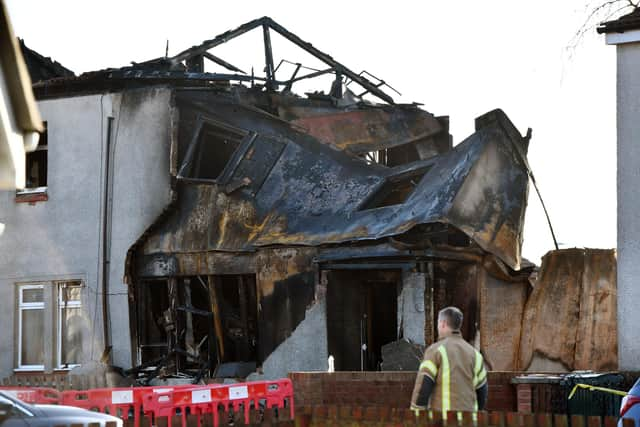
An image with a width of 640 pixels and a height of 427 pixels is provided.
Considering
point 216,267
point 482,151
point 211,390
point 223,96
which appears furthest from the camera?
point 223,96

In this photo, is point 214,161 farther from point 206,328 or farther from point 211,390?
point 211,390

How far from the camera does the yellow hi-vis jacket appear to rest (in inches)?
407

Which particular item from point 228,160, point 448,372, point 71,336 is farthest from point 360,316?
point 448,372

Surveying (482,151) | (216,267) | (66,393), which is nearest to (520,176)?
(482,151)

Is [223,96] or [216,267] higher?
[223,96]

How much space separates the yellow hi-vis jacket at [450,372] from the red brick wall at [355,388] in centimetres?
580

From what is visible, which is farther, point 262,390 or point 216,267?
point 216,267

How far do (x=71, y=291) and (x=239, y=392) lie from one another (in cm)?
1168

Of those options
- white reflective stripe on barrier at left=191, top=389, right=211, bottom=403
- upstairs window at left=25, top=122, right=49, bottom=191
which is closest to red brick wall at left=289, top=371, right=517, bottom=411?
white reflective stripe on barrier at left=191, top=389, right=211, bottom=403

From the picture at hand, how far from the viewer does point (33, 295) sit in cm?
2625

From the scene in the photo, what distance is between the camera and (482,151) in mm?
21078

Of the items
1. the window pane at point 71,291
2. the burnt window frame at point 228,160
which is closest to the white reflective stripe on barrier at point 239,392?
the burnt window frame at point 228,160

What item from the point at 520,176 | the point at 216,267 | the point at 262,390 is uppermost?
the point at 520,176

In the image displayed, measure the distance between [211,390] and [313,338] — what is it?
703 cm
